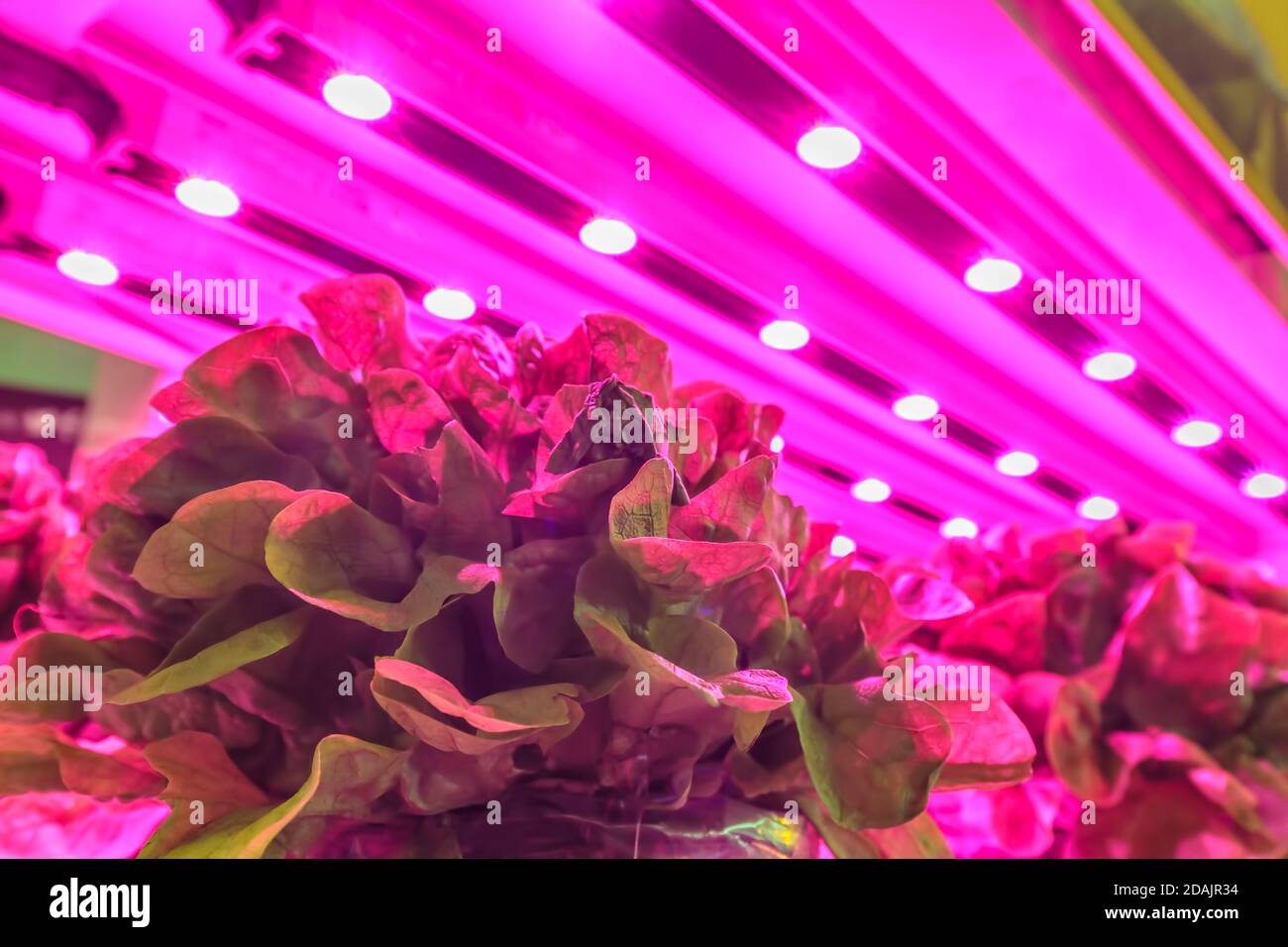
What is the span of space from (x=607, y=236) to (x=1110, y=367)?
77 centimetres

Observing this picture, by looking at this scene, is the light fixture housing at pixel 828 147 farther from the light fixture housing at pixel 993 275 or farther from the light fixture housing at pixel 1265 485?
the light fixture housing at pixel 1265 485

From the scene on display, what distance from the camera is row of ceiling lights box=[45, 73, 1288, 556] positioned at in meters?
0.77

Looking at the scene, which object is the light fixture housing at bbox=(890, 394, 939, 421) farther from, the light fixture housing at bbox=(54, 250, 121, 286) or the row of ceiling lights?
the light fixture housing at bbox=(54, 250, 121, 286)

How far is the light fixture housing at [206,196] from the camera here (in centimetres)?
86

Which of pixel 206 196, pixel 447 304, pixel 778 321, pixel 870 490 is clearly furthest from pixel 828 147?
pixel 870 490

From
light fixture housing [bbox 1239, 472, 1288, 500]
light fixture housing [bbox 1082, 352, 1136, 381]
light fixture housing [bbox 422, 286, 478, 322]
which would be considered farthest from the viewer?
light fixture housing [bbox 1239, 472, 1288, 500]

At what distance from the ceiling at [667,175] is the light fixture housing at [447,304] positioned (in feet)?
0.05

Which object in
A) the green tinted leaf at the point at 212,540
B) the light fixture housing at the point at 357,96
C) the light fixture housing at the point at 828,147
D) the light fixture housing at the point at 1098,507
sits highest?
the light fixture housing at the point at 828,147

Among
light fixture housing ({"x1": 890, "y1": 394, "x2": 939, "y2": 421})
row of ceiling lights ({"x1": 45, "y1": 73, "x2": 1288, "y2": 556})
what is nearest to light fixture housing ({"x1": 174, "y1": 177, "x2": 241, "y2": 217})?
row of ceiling lights ({"x1": 45, "y1": 73, "x2": 1288, "y2": 556})

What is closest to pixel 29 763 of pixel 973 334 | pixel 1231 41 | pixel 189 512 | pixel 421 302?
pixel 189 512

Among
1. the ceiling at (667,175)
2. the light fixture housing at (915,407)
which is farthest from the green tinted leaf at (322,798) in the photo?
the light fixture housing at (915,407)

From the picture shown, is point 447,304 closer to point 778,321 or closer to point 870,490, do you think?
point 778,321

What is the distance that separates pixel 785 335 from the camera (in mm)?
1176
